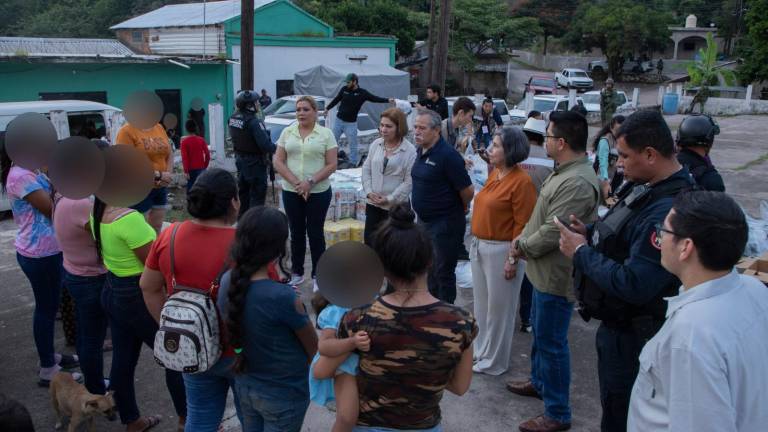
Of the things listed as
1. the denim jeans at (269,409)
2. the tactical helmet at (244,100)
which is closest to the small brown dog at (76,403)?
the denim jeans at (269,409)

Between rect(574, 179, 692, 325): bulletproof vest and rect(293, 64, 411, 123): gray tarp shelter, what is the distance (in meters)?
17.6

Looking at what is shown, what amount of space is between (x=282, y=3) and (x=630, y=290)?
24.0 metres

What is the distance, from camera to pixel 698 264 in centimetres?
181

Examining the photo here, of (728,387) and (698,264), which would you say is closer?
(728,387)

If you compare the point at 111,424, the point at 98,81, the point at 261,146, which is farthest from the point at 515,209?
the point at 98,81

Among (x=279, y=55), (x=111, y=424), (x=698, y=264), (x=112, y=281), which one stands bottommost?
(x=111, y=424)

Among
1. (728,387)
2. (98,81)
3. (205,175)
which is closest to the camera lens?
(728,387)

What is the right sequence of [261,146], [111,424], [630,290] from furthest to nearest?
[261,146], [111,424], [630,290]

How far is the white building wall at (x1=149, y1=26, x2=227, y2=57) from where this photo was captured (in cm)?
2225

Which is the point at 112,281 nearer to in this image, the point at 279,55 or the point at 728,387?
the point at 728,387

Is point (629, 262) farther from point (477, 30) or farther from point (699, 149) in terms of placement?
point (477, 30)

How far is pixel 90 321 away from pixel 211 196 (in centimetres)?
150

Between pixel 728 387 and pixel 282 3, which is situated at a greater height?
pixel 282 3

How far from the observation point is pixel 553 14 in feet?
163
